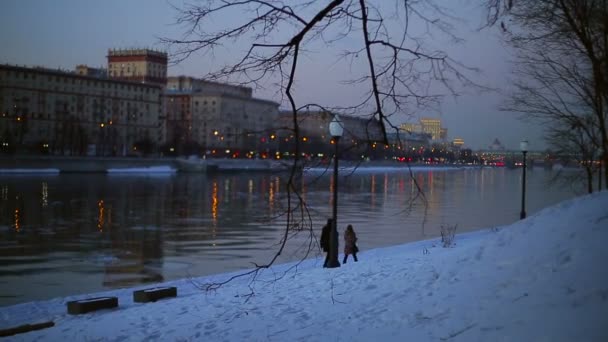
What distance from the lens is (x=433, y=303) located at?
7250 mm

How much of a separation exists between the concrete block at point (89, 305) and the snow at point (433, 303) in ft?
0.63

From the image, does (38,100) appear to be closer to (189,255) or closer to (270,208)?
(270,208)

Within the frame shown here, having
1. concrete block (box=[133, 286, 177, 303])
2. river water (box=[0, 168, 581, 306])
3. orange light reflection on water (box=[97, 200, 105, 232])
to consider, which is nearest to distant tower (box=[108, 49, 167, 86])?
river water (box=[0, 168, 581, 306])

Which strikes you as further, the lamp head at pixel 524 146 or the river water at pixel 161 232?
the lamp head at pixel 524 146

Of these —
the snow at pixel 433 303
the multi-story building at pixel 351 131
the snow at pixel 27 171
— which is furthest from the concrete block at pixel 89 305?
the snow at pixel 27 171

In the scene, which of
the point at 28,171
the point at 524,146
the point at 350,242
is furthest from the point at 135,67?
the point at 350,242

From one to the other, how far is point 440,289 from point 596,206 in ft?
7.30

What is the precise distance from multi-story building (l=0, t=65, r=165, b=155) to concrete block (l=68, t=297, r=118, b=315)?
327 ft

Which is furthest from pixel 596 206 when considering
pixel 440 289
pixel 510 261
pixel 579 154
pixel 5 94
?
pixel 5 94

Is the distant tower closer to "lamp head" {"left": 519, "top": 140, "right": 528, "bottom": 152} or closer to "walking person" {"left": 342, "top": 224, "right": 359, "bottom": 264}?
"lamp head" {"left": 519, "top": 140, "right": 528, "bottom": 152}

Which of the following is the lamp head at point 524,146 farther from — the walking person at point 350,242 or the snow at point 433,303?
the snow at point 433,303

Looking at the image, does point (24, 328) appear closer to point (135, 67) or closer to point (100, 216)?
point (100, 216)

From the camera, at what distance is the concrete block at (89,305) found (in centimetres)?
1074

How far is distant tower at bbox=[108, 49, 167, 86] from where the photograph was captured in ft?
589
